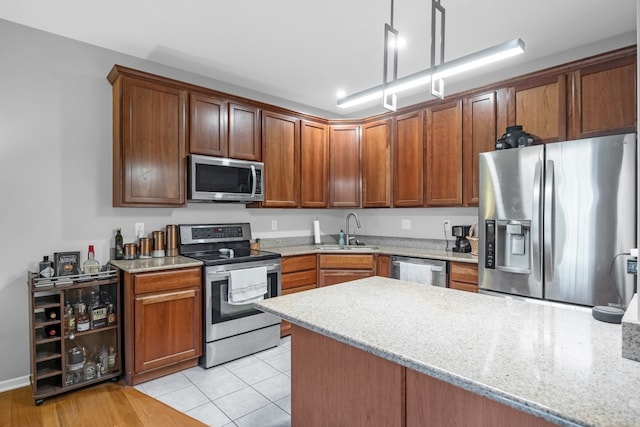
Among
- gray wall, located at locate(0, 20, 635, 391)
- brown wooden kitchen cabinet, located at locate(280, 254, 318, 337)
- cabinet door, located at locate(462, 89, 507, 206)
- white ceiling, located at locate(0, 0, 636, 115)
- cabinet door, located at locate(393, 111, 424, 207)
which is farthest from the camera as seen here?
cabinet door, located at locate(393, 111, 424, 207)

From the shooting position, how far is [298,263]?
→ 3602mm

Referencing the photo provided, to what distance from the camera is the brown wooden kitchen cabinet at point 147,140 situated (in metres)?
2.78

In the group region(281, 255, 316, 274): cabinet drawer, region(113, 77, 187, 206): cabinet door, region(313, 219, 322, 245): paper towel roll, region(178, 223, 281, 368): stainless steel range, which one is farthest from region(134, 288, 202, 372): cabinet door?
region(313, 219, 322, 245): paper towel roll

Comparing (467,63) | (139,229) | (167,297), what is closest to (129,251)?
(139,229)

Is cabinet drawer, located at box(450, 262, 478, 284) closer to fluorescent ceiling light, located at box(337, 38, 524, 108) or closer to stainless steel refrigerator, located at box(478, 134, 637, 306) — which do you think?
stainless steel refrigerator, located at box(478, 134, 637, 306)

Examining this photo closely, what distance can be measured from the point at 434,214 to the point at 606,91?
1.81 meters

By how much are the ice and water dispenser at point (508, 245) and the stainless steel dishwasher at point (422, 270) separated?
17.8 inches

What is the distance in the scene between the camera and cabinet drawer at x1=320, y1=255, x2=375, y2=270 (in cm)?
367

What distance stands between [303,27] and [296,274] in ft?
7.35

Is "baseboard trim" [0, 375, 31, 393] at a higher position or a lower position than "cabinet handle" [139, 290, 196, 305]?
lower

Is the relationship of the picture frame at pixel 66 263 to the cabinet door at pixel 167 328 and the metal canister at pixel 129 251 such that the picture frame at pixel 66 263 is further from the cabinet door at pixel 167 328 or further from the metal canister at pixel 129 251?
the cabinet door at pixel 167 328

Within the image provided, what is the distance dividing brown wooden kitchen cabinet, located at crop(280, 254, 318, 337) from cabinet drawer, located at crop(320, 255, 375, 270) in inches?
4.3

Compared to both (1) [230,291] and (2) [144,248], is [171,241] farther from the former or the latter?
(1) [230,291]

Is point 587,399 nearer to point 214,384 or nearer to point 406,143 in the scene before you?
point 214,384
